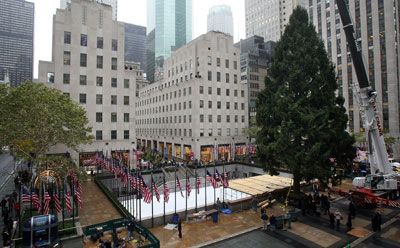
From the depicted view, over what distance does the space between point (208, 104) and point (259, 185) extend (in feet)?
111

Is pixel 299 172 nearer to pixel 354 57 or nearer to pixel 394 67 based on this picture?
pixel 354 57

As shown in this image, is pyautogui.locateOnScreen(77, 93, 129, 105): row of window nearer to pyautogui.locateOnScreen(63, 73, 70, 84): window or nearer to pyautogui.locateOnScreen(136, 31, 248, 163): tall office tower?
pyautogui.locateOnScreen(63, 73, 70, 84): window

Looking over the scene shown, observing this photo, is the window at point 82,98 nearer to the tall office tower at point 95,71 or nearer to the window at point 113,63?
the tall office tower at point 95,71

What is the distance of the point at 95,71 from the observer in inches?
1887

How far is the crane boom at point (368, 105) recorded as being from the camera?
2228cm

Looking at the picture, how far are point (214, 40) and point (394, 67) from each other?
1801 inches

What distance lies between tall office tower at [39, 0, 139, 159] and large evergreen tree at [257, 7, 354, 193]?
1197 inches

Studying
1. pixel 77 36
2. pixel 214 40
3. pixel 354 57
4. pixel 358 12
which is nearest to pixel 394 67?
pixel 358 12

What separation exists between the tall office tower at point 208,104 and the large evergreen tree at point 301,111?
3096 centimetres

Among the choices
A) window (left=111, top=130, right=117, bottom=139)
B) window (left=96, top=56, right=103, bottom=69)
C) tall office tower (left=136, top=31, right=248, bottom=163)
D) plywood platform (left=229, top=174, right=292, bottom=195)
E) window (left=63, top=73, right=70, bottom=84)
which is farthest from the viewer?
tall office tower (left=136, top=31, right=248, bottom=163)

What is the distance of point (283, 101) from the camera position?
2648cm

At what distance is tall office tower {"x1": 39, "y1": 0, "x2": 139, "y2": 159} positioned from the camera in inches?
1779

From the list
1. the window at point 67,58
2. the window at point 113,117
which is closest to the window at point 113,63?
the window at point 67,58

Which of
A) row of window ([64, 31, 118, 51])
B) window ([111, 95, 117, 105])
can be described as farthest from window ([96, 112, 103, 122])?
row of window ([64, 31, 118, 51])
